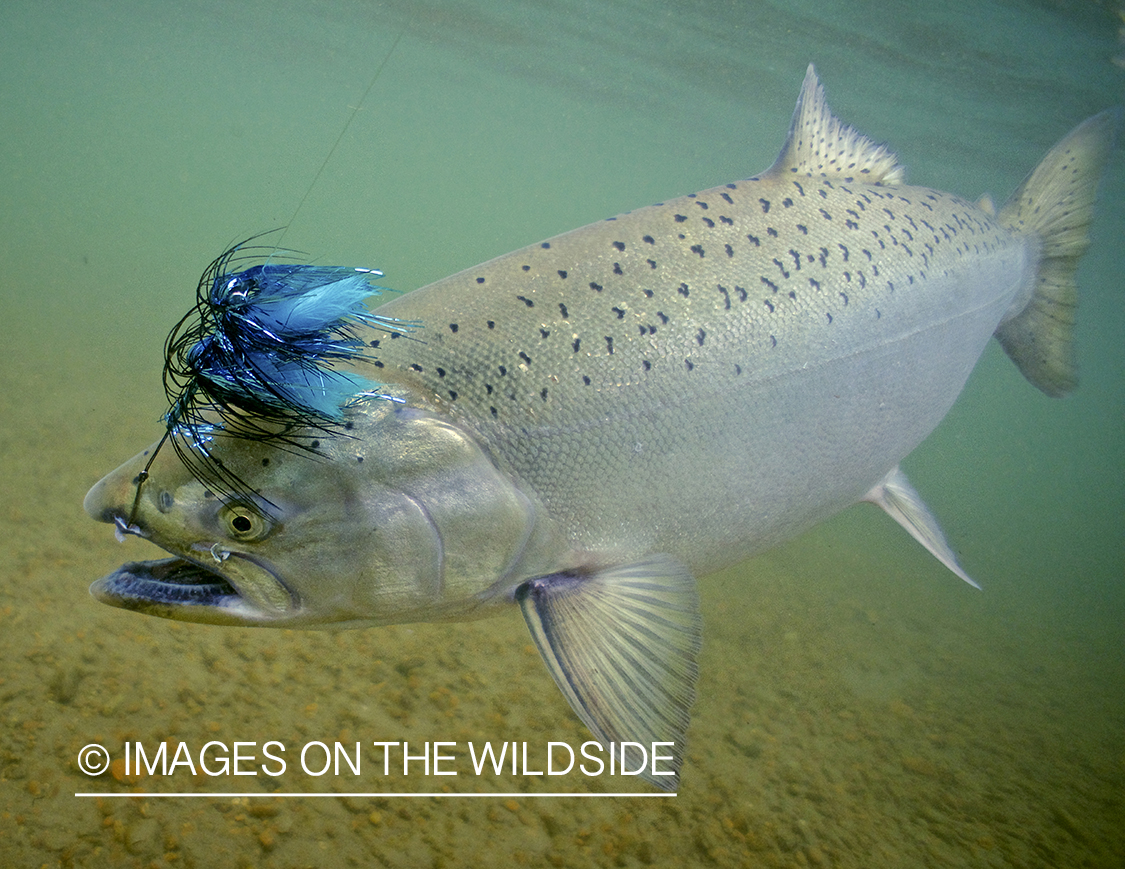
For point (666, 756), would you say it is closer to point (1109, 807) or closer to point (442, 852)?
point (442, 852)

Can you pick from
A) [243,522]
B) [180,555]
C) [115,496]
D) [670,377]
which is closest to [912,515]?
[670,377]

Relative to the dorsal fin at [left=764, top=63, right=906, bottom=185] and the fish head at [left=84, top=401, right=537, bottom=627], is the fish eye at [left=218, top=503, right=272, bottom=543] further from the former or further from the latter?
the dorsal fin at [left=764, top=63, right=906, bottom=185]

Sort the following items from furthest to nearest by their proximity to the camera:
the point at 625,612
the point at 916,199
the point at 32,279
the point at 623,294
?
the point at 32,279, the point at 916,199, the point at 623,294, the point at 625,612

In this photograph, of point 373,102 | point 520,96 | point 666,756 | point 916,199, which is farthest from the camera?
point 373,102

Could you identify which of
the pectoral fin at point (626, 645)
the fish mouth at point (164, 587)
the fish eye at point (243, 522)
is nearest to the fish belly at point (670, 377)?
the pectoral fin at point (626, 645)

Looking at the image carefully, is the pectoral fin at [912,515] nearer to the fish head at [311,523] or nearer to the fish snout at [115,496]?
the fish head at [311,523]

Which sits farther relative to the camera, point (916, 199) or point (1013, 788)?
point (1013, 788)

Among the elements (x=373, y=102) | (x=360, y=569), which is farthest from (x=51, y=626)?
(x=373, y=102)

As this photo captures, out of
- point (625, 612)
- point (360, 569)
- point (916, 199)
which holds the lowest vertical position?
Result: point (625, 612)
